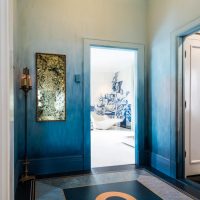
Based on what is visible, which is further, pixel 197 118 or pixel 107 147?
pixel 107 147

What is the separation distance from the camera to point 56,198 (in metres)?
2.34

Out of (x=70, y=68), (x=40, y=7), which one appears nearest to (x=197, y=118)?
(x=70, y=68)

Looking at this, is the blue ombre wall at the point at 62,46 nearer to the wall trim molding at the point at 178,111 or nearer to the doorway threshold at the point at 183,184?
the wall trim molding at the point at 178,111

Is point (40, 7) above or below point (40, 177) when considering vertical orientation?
above

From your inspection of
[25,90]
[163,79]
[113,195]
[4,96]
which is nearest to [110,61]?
[163,79]

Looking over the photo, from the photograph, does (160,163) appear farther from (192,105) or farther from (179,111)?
(192,105)

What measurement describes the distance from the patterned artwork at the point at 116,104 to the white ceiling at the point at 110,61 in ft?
1.79

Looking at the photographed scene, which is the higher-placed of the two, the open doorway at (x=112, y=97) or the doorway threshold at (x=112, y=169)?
the open doorway at (x=112, y=97)

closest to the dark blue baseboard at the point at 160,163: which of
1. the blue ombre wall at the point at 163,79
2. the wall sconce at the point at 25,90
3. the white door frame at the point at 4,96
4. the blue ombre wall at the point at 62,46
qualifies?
the blue ombre wall at the point at 163,79

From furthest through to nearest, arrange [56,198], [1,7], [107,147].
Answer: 1. [107,147]
2. [56,198]
3. [1,7]

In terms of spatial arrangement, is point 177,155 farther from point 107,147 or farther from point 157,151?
point 107,147

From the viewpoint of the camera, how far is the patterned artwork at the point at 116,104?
28.2 feet

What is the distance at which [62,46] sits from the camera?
127 inches

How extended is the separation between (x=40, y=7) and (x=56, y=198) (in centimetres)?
282
